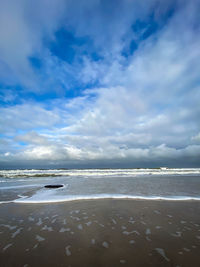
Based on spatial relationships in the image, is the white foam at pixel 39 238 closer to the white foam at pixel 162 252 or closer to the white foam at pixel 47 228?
the white foam at pixel 47 228

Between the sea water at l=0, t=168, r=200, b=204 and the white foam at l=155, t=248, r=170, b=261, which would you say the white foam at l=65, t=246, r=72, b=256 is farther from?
the sea water at l=0, t=168, r=200, b=204

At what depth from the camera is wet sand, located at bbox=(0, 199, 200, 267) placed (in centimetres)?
448

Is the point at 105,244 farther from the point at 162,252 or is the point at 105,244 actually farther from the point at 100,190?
the point at 100,190

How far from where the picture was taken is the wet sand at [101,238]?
14.7 feet

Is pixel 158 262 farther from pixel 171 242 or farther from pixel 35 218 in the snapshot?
pixel 35 218

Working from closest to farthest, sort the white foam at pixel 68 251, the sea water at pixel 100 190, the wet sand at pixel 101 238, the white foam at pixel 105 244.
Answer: the wet sand at pixel 101 238, the white foam at pixel 68 251, the white foam at pixel 105 244, the sea water at pixel 100 190

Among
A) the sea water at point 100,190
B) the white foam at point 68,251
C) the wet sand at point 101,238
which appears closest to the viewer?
the wet sand at point 101,238

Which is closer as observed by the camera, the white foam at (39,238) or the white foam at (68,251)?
the white foam at (68,251)

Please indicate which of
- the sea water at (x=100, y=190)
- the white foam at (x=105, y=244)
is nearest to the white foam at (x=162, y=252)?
the white foam at (x=105, y=244)

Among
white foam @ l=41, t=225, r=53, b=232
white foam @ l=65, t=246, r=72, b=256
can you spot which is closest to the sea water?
white foam @ l=41, t=225, r=53, b=232

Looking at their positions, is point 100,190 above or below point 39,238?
above

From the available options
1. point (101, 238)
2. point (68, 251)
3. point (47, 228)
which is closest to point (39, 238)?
point (47, 228)

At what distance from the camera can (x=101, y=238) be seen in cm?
586

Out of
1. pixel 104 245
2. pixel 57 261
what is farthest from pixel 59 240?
pixel 104 245
